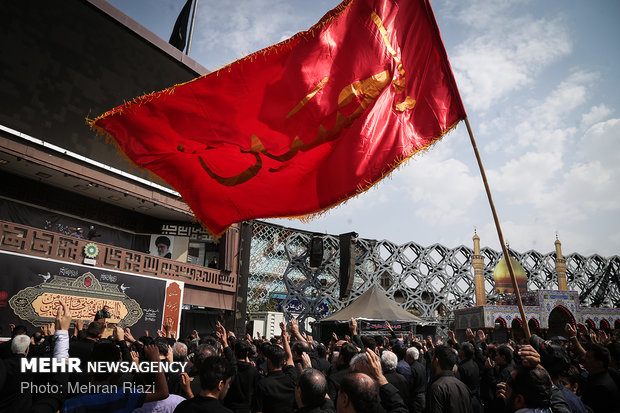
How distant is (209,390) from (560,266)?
43721 mm

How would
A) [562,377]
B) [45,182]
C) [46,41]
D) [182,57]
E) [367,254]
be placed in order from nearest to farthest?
1. [562,377]
2. [46,41]
3. [45,182]
4. [182,57]
5. [367,254]

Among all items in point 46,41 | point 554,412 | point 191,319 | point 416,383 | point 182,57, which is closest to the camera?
point 554,412

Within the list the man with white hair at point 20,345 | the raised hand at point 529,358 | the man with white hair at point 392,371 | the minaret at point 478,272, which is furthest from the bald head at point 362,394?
the minaret at point 478,272

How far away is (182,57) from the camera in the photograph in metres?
16.2

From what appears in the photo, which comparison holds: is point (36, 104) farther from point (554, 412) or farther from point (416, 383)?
point (554, 412)

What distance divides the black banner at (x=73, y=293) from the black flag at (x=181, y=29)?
1126 centimetres

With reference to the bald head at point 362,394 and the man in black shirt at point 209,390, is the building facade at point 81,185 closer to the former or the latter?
the man in black shirt at point 209,390

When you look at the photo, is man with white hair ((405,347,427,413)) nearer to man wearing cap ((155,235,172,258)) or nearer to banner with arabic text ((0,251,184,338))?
banner with arabic text ((0,251,184,338))

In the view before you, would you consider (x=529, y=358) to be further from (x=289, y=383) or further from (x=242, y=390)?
(x=242, y=390)

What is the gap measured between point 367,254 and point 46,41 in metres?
24.7

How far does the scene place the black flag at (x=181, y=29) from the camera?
1914 centimetres

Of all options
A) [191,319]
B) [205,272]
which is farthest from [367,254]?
[205,272]

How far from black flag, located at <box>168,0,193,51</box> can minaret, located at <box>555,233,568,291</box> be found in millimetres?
37698

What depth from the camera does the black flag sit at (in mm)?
19141
